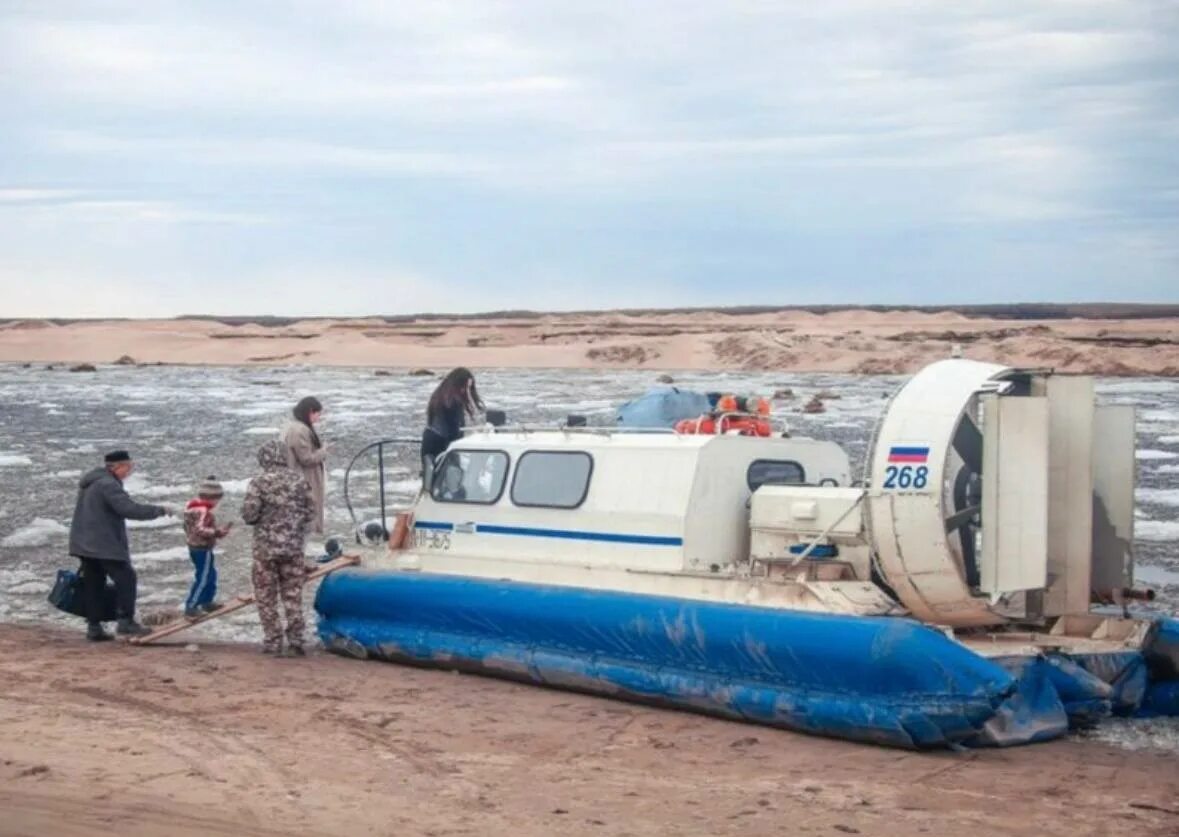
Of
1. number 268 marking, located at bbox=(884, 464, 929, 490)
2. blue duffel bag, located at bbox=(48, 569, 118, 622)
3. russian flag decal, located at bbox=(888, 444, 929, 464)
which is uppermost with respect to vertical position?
russian flag decal, located at bbox=(888, 444, 929, 464)

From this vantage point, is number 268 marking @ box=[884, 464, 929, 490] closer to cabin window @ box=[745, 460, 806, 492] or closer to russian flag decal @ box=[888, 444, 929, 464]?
russian flag decal @ box=[888, 444, 929, 464]

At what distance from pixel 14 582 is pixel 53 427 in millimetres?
17052

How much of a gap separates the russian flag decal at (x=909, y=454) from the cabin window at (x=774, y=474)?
1385mm

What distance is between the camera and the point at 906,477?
10742 millimetres

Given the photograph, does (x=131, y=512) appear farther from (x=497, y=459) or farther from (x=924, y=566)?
(x=924, y=566)

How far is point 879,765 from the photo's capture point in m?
9.82

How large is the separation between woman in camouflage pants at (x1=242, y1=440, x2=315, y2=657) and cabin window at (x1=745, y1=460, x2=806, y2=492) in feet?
10.2

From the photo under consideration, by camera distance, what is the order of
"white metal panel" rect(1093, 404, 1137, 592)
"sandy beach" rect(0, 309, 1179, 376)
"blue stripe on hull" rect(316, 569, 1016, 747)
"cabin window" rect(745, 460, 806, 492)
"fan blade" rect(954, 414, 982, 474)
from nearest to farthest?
"blue stripe on hull" rect(316, 569, 1016, 747)
"fan blade" rect(954, 414, 982, 474)
"white metal panel" rect(1093, 404, 1137, 592)
"cabin window" rect(745, 460, 806, 492)
"sandy beach" rect(0, 309, 1179, 376)

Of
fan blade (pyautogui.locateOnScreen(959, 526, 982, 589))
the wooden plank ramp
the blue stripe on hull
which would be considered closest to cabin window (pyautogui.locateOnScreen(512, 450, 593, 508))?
the blue stripe on hull

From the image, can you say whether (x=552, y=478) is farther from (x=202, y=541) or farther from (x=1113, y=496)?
(x=1113, y=496)

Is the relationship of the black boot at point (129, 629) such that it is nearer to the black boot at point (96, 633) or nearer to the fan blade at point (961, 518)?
the black boot at point (96, 633)

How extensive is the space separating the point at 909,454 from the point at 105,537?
584 centimetres

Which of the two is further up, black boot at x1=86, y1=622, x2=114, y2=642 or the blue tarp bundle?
the blue tarp bundle

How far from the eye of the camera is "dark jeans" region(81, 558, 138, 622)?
1340 cm
